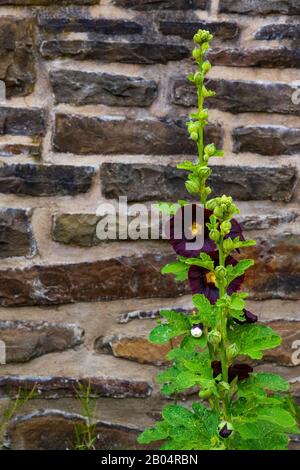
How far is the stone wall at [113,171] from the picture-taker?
2.00 m

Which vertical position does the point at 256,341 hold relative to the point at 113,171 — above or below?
below

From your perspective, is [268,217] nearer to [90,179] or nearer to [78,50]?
[90,179]

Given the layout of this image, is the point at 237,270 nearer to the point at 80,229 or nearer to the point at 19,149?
the point at 80,229

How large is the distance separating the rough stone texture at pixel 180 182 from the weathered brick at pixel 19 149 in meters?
0.20

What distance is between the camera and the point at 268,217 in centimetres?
207

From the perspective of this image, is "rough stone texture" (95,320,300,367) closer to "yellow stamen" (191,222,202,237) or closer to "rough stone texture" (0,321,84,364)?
"rough stone texture" (0,321,84,364)

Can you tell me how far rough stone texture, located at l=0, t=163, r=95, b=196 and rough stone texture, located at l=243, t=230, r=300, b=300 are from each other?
1.83ft

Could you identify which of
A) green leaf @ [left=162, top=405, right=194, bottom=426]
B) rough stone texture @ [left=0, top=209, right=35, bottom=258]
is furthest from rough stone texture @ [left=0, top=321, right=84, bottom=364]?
green leaf @ [left=162, top=405, right=194, bottom=426]

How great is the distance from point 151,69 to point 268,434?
107cm

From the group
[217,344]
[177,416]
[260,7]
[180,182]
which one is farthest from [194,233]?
[260,7]

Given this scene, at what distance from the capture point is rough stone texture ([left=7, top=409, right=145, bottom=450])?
2.07 meters

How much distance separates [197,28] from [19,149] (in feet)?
2.04

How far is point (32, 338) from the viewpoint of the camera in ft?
6.70

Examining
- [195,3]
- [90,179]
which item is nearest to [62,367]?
[90,179]
